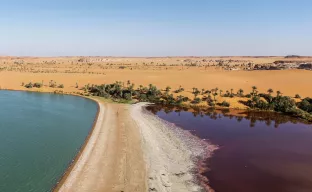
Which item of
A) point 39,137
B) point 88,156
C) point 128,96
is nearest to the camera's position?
point 88,156

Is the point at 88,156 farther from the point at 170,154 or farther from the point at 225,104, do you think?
the point at 225,104

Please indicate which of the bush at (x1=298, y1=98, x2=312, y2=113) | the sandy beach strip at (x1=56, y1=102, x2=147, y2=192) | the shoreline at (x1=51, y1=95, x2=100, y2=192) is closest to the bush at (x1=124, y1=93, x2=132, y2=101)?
the sandy beach strip at (x1=56, y1=102, x2=147, y2=192)

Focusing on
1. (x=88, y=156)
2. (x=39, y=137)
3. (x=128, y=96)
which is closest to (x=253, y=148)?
(x=88, y=156)

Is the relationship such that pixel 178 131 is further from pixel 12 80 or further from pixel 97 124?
pixel 12 80

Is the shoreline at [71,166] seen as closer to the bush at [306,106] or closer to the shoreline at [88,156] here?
the shoreline at [88,156]

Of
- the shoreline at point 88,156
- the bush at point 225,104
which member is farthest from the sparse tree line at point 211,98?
the shoreline at point 88,156
